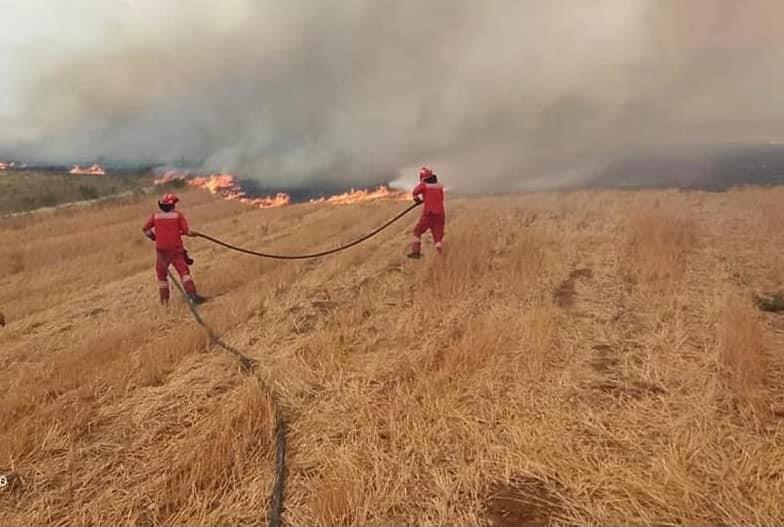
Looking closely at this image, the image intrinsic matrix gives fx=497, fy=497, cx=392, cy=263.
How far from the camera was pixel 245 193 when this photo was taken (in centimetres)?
3541

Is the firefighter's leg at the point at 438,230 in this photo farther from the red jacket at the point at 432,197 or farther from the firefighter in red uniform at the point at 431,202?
the red jacket at the point at 432,197

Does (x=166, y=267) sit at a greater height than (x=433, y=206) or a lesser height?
lesser

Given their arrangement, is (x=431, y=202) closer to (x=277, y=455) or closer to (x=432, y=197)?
(x=432, y=197)

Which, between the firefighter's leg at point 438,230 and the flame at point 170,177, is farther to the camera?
the flame at point 170,177

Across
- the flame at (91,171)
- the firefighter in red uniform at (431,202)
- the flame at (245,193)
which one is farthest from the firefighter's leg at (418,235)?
the flame at (91,171)

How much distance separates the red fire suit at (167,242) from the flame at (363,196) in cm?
1537

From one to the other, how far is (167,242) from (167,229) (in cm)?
25

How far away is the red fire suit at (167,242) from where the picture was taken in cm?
953

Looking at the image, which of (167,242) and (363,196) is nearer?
(167,242)

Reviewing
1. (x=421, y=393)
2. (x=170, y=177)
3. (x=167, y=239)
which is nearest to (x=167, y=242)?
(x=167, y=239)

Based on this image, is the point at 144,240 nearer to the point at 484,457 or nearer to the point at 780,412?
the point at 484,457

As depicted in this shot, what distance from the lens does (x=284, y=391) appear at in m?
5.98

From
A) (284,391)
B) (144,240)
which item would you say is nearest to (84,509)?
(284,391)

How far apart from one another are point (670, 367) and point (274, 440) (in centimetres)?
474
